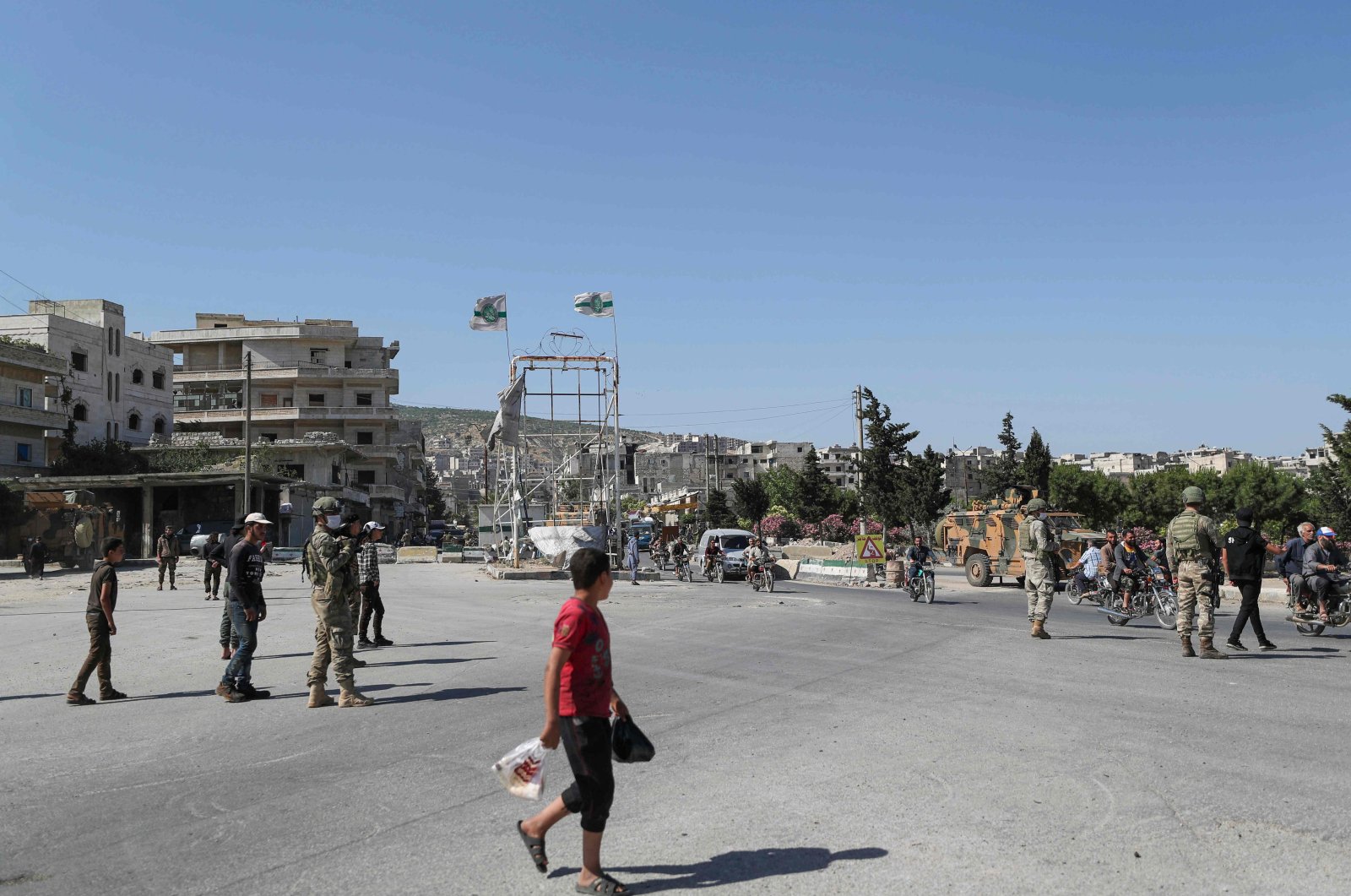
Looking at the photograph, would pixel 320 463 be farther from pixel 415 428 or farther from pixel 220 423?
pixel 415 428

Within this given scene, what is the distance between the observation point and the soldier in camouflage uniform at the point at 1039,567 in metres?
14.9

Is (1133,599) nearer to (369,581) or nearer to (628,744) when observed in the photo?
(369,581)

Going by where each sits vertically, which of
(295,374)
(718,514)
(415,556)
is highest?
(295,374)

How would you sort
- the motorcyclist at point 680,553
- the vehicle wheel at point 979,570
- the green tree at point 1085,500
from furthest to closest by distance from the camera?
the green tree at point 1085,500, the motorcyclist at point 680,553, the vehicle wheel at point 979,570

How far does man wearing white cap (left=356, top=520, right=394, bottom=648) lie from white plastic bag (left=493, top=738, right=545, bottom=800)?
9.30m

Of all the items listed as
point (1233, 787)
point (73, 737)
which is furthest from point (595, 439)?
point (1233, 787)

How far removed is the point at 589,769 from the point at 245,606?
651 cm

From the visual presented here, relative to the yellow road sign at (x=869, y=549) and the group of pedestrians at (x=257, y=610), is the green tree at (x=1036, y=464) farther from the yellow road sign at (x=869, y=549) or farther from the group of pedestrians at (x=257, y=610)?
the group of pedestrians at (x=257, y=610)

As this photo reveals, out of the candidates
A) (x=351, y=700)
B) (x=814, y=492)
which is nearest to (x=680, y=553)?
(x=351, y=700)

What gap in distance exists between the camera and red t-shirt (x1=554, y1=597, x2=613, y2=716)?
5.00 metres

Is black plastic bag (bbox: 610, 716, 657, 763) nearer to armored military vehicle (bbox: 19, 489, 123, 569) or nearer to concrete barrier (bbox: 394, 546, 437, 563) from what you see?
armored military vehicle (bbox: 19, 489, 123, 569)

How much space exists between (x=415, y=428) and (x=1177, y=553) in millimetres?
113290

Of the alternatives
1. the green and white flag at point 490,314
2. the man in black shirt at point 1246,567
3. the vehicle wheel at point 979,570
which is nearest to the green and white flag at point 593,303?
the green and white flag at point 490,314

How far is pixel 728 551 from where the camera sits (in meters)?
35.8
